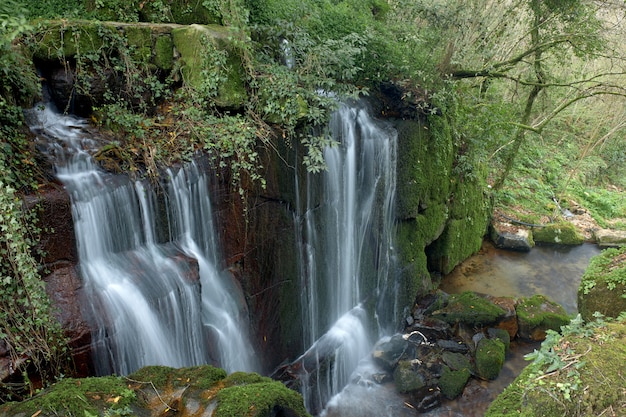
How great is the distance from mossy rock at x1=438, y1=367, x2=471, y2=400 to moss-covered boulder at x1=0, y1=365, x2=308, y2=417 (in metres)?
4.27

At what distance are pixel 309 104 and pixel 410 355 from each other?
477 centimetres

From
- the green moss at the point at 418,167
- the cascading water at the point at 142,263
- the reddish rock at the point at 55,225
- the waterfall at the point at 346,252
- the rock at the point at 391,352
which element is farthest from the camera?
the green moss at the point at 418,167

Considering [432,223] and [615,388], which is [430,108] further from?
[615,388]

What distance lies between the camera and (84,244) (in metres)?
4.26

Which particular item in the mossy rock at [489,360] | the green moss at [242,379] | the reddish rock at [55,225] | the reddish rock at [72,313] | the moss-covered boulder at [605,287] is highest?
the reddish rock at [55,225]

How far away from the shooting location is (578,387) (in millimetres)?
2723

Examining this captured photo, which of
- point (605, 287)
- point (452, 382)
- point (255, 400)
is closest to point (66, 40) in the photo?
point (255, 400)

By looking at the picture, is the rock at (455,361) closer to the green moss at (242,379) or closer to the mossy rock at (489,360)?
the mossy rock at (489,360)

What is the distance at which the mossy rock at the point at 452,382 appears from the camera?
691 centimetres

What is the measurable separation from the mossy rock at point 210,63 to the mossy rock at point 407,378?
5017 mm

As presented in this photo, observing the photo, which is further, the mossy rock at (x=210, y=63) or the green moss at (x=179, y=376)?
the mossy rock at (x=210, y=63)

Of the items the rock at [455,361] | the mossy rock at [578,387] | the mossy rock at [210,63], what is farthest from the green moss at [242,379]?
the rock at [455,361]

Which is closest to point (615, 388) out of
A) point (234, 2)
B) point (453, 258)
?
point (234, 2)

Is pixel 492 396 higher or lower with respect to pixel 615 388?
lower
